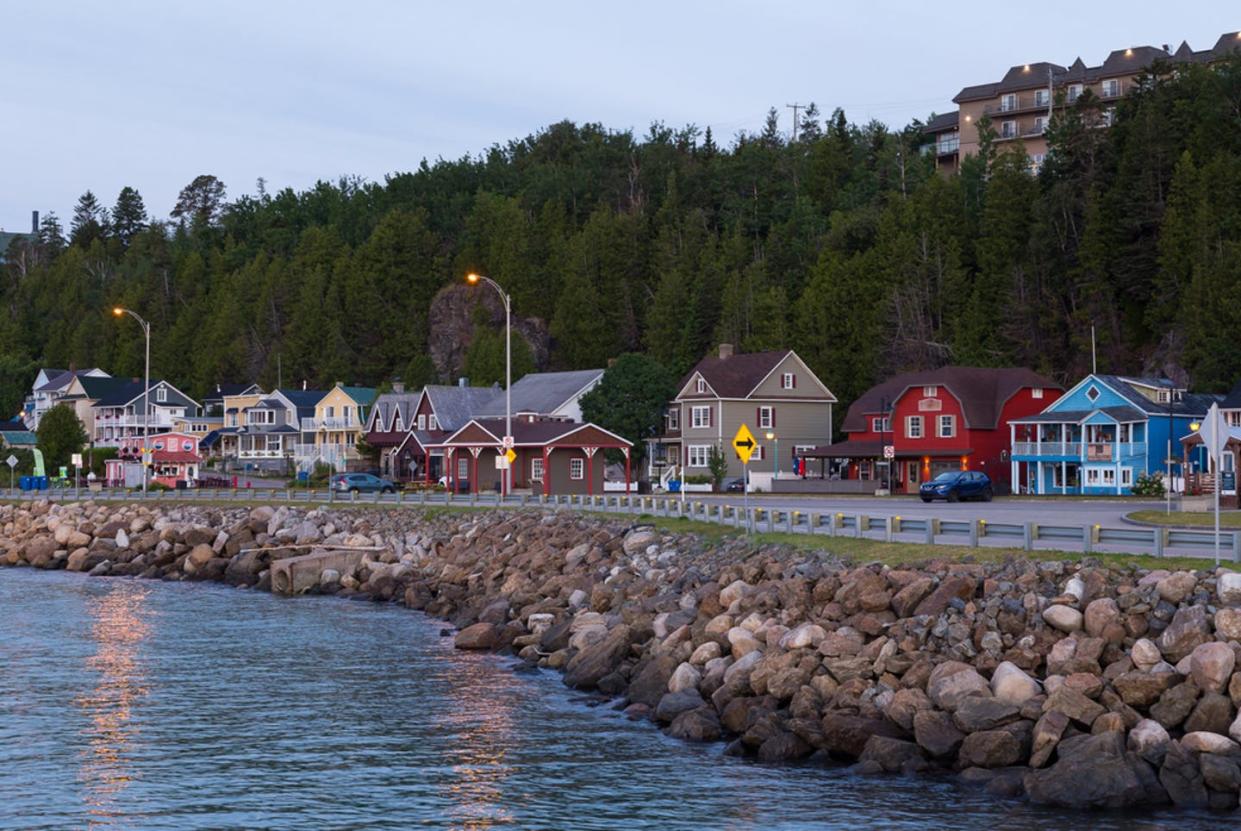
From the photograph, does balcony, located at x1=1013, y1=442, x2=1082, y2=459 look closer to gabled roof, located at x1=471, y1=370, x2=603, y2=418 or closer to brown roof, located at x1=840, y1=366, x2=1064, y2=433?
brown roof, located at x1=840, y1=366, x2=1064, y2=433

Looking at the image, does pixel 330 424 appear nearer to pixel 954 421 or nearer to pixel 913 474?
pixel 913 474

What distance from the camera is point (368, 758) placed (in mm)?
24359

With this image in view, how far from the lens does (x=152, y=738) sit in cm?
2588

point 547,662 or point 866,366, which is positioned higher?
point 866,366

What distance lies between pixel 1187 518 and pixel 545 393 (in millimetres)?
61595

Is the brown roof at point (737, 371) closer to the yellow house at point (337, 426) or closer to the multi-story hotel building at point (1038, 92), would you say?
the yellow house at point (337, 426)

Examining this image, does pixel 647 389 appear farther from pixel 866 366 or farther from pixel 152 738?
pixel 152 738

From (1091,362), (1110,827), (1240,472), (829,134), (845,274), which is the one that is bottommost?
(1110,827)

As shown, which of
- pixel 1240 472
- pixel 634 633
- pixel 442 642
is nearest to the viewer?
pixel 634 633

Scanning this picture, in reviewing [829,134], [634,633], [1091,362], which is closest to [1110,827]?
[634,633]

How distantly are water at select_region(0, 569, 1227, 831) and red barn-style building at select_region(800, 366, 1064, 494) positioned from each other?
167 ft

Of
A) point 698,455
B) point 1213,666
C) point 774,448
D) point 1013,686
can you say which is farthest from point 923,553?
point 774,448

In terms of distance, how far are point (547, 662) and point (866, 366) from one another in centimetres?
7226

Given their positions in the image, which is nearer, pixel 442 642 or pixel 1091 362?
pixel 442 642
